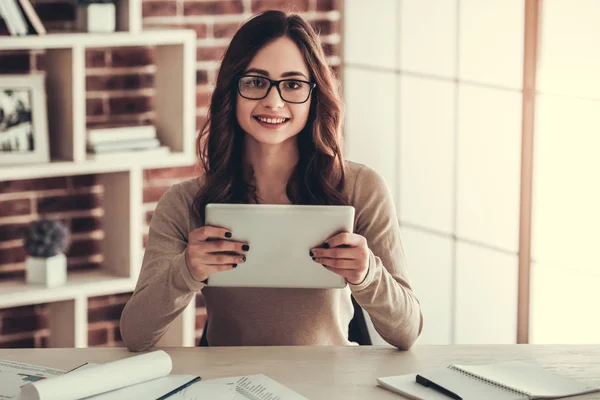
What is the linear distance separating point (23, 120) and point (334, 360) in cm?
164

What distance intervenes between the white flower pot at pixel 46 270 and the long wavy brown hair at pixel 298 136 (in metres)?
1.09

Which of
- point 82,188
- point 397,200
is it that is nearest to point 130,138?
point 82,188

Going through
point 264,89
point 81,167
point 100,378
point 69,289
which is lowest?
point 69,289

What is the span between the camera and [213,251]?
177 centimetres

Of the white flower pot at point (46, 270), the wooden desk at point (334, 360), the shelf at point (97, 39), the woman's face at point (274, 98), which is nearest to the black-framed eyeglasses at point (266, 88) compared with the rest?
the woman's face at point (274, 98)

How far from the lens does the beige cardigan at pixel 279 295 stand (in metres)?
2.00

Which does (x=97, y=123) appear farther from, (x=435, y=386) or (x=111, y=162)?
(x=435, y=386)

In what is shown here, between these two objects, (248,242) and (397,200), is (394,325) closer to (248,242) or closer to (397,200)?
(248,242)

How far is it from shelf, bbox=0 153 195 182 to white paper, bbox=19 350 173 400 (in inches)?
55.0

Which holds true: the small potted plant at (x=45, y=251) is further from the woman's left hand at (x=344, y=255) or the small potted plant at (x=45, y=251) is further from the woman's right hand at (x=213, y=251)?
the woman's left hand at (x=344, y=255)

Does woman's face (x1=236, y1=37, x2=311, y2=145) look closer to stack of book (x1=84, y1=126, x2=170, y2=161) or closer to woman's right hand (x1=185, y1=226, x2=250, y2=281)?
woman's right hand (x1=185, y1=226, x2=250, y2=281)

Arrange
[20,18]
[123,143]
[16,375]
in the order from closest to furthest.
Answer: [16,375], [20,18], [123,143]

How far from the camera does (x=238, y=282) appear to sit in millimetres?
1824

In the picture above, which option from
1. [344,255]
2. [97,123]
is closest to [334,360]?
[344,255]
